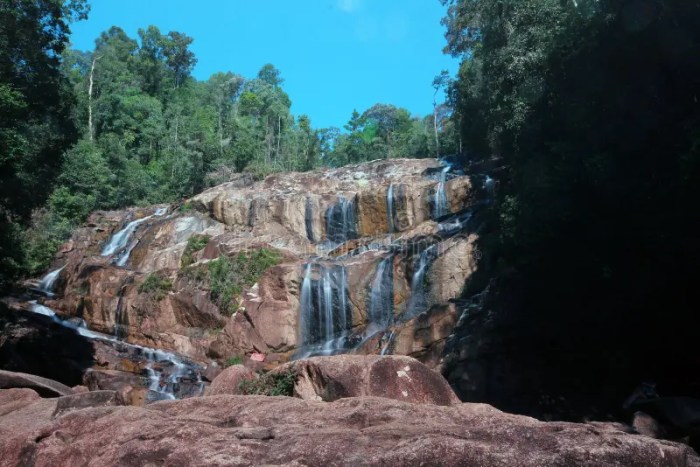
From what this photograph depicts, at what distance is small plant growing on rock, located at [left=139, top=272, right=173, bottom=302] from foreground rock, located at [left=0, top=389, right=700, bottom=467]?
2033 centimetres

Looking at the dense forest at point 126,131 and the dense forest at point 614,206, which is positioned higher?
the dense forest at point 126,131

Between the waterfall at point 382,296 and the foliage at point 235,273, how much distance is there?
229 inches

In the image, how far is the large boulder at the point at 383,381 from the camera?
9641 millimetres

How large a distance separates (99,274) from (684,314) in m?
25.6

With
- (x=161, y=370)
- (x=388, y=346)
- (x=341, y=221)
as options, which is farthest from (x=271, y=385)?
(x=341, y=221)

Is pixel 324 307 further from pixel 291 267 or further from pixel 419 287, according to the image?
pixel 419 287

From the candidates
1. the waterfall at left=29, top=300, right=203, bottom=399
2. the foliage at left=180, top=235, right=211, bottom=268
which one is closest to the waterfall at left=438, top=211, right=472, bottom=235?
the waterfall at left=29, top=300, right=203, bottom=399

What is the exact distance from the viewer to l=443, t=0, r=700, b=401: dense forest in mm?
14945

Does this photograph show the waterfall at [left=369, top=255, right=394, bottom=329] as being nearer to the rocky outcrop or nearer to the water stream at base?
the water stream at base

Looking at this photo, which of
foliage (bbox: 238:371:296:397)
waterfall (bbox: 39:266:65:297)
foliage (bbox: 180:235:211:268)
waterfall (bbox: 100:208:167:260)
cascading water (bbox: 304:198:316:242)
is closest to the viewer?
foliage (bbox: 238:371:296:397)

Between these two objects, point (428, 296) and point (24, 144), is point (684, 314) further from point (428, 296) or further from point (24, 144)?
point (24, 144)

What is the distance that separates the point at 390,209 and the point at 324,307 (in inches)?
343

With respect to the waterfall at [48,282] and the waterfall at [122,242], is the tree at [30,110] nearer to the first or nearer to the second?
the waterfall at [48,282]

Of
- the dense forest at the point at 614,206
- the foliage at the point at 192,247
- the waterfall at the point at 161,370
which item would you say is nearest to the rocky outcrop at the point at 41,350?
the waterfall at the point at 161,370
